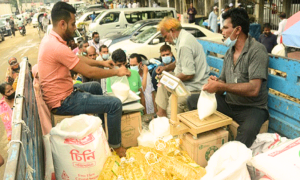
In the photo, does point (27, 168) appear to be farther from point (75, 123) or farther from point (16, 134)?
point (75, 123)

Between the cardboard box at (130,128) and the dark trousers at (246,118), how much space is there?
3.46 feet

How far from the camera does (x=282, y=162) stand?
6.17 feet

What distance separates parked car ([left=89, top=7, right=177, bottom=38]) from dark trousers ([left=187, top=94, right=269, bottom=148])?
10731mm

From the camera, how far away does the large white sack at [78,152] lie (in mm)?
2297

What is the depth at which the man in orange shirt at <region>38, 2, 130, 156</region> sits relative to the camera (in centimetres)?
252

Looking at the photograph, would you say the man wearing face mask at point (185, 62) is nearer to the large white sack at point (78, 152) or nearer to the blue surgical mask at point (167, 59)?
the blue surgical mask at point (167, 59)

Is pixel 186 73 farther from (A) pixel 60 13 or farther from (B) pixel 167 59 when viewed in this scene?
(A) pixel 60 13

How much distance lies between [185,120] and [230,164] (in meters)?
0.68

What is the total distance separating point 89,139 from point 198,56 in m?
1.84

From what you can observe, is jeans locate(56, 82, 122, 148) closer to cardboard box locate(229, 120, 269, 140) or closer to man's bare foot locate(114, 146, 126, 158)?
man's bare foot locate(114, 146, 126, 158)

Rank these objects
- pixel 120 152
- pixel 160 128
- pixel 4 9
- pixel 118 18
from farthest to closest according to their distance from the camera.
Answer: pixel 4 9 < pixel 118 18 < pixel 160 128 < pixel 120 152

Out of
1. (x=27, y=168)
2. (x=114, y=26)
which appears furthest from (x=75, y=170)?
(x=114, y=26)

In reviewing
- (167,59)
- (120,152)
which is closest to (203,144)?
(120,152)

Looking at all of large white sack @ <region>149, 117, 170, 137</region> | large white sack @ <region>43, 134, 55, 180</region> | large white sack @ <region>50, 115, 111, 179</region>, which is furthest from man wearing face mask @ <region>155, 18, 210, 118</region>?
large white sack @ <region>43, 134, 55, 180</region>
